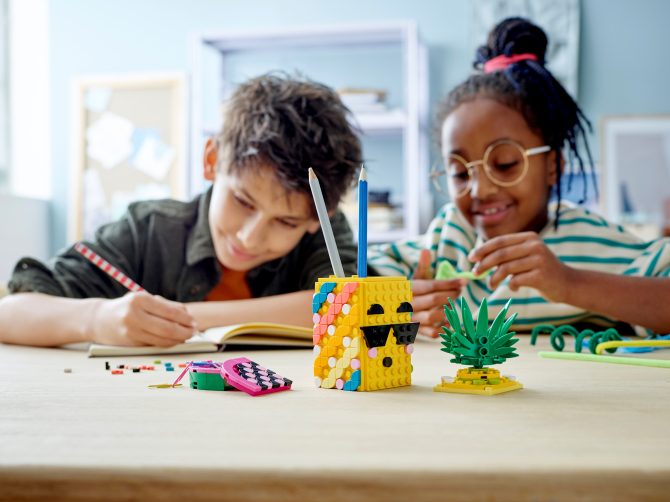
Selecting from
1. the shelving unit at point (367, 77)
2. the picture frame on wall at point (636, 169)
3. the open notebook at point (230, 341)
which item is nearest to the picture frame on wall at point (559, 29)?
the picture frame on wall at point (636, 169)

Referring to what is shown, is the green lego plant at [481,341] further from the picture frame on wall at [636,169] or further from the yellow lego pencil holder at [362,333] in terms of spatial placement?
the picture frame on wall at [636,169]

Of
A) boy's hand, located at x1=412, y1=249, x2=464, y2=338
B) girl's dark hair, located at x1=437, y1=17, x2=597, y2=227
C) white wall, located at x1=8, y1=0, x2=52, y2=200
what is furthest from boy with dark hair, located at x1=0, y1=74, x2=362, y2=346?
white wall, located at x1=8, y1=0, x2=52, y2=200

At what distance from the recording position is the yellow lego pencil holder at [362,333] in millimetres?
544

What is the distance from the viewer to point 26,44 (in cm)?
348

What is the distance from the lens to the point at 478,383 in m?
0.55

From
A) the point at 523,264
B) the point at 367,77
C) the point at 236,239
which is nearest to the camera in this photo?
the point at 523,264

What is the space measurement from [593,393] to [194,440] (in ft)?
0.98

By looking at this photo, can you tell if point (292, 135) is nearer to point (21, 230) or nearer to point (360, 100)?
point (360, 100)

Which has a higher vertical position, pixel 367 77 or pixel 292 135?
pixel 367 77

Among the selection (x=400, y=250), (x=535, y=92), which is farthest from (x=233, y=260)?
(x=535, y=92)

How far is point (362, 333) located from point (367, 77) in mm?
2737

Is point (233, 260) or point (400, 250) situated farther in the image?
point (400, 250)

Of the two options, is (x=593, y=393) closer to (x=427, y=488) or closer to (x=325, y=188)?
(x=427, y=488)

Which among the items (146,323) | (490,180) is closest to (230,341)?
(146,323)
